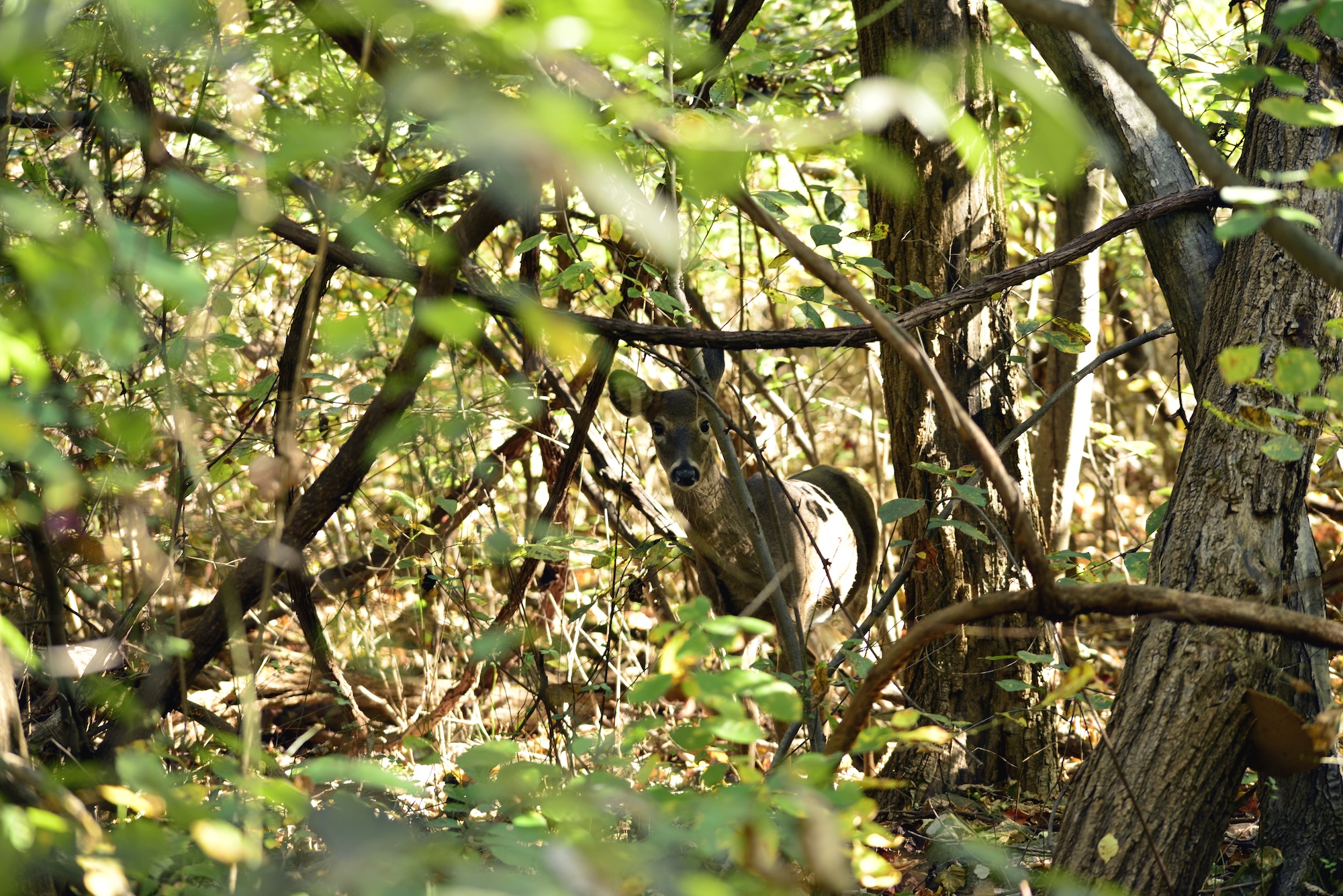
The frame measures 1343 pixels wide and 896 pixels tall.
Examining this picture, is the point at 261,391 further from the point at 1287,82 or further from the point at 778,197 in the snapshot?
the point at 1287,82

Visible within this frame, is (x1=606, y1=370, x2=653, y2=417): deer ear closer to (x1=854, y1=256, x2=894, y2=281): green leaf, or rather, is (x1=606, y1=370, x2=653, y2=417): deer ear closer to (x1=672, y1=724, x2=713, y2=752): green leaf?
(x1=854, y1=256, x2=894, y2=281): green leaf

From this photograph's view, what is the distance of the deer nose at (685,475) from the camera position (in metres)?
5.11

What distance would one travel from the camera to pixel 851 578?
21.1 ft

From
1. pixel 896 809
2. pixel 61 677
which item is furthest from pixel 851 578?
pixel 61 677

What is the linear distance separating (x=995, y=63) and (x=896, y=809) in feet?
10.7

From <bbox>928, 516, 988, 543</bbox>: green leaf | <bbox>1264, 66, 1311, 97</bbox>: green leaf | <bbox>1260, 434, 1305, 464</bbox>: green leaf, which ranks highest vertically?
<bbox>1264, 66, 1311, 97</bbox>: green leaf

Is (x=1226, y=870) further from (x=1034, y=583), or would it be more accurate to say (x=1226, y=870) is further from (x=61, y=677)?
(x=61, y=677)

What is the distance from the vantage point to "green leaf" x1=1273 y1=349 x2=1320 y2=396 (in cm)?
174

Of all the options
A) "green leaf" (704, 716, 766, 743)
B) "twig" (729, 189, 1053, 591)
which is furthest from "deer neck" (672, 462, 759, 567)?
"green leaf" (704, 716, 766, 743)

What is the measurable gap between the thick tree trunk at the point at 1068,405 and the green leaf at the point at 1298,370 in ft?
12.2

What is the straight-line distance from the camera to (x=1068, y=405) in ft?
18.1

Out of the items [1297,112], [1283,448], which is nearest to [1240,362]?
[1283,448]

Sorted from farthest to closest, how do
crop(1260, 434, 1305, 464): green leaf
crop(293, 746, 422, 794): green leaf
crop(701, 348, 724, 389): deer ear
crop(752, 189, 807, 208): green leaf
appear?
crop(701, 348, 724, 389): deer ear
crop(752, 189, 807, 208): green leaf
crop(1260, 434, 1305, 464): green leaf
crop(293, 746, 422, 794): green leaf

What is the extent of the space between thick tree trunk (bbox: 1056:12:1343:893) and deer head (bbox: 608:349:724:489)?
2711 millimetres
